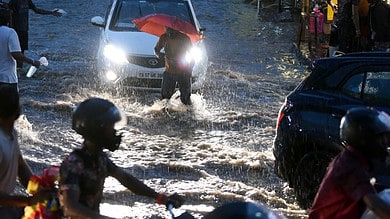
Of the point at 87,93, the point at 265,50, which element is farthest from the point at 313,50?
the point at 87,93

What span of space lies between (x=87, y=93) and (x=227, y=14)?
18891mm

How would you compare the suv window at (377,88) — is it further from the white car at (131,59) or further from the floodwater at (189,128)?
the white car at (131,59)

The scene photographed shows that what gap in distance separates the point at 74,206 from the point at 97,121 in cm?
40

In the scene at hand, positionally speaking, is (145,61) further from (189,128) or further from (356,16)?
(356,16)

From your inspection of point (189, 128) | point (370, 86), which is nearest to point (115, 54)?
point (189, 128)

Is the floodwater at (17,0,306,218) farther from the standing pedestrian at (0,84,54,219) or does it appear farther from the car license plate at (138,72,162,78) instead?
the standing pedestrian at (0,84,54,219)

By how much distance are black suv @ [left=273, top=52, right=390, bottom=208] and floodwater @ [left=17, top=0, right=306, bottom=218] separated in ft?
1.31

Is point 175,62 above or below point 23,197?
below

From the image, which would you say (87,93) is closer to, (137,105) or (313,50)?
(137,105)

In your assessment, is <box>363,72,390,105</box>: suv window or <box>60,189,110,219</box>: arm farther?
<box>363,72,390,105</box>: suv window

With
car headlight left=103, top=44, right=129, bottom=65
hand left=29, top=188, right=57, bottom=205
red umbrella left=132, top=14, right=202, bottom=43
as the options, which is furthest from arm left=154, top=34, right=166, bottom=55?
hand left=29, top=188, right=57, bottom=205

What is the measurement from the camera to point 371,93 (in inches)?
282

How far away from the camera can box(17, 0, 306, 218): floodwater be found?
8391mm

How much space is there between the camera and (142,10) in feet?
49.6
